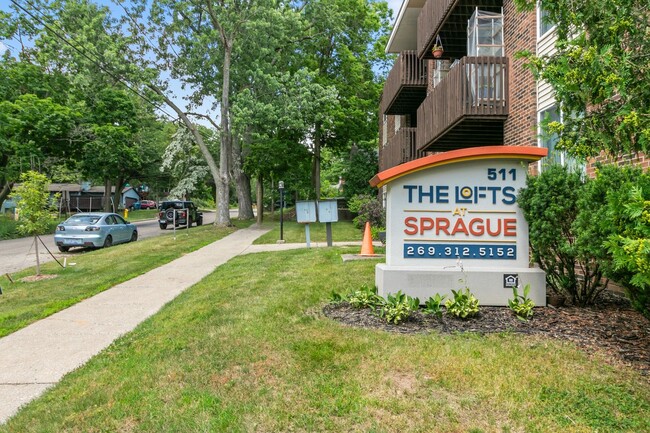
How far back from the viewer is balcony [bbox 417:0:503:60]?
11.8m

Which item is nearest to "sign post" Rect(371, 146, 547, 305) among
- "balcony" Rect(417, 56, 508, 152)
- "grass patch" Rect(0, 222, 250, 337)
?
"balcony" Rect(417, 56, 508, 152)

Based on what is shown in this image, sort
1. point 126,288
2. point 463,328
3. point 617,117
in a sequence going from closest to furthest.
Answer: point 617,117 < point 463,328 < point 126,288

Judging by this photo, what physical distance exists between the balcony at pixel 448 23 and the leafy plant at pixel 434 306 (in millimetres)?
8305

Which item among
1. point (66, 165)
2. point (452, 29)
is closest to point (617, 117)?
point (452, 29)

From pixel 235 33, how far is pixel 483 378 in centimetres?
2514

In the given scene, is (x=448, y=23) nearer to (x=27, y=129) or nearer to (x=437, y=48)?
(x=437, y=48)

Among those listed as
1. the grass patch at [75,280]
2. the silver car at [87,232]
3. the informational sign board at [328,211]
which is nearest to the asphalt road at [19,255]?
the silver car at [87,232]

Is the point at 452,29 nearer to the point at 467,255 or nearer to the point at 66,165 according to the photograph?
the point at 467,255

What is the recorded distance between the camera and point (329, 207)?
14289 millimetres

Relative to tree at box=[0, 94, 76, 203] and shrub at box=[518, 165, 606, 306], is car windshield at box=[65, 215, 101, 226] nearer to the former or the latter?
tree at box=[0, 94, 76, 203]

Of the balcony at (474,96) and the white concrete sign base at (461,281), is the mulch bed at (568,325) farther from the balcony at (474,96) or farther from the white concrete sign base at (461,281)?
the balcony at (474,96)

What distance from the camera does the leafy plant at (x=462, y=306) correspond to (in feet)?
18.2

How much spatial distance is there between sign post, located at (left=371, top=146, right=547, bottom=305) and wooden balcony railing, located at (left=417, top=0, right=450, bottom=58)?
6607mm

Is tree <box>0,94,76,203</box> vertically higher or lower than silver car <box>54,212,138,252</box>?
higher
